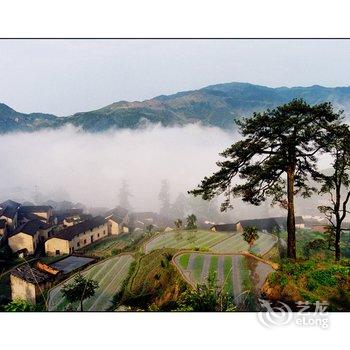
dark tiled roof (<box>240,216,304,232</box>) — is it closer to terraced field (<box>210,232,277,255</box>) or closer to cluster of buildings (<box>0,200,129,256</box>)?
terraced field (<box>210,232,277,255</box>)

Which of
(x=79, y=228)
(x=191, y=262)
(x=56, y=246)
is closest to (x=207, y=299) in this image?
(x=191, y=262)

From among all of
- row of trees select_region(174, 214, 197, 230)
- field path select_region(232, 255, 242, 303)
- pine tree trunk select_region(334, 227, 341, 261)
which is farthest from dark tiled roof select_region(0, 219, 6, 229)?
pine tree trunk select_region(334, 227, 341, 261)

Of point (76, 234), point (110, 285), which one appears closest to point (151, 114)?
point (76, 234)

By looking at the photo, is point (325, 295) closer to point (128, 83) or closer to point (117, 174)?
point (117, 174)

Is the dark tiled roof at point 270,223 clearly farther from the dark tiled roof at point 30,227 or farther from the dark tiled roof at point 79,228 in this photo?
the dark tiled roof at point 30,227

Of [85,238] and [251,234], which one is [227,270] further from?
[85,238]

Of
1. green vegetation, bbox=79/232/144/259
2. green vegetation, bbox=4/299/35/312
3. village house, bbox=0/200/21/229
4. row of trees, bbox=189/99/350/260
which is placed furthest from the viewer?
green vegetation, bbox=79/232/144/259

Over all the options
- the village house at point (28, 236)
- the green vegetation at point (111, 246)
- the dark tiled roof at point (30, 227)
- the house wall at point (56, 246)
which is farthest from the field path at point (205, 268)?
the dark tiled roof at point (30, 227)
